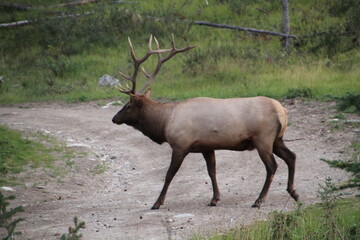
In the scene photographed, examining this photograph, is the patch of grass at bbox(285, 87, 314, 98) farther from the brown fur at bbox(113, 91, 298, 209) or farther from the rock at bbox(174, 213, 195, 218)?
the rock at bbox(174, 213, 195, 218)

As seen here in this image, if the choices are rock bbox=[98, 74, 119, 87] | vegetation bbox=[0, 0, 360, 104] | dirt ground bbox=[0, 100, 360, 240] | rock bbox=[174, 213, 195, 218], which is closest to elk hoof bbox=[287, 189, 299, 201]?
dirt ground bbox=[0, 100, 360, 240]

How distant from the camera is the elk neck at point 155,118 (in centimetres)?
995

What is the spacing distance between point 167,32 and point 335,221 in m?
17.0

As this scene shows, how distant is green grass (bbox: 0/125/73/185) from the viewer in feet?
39.1

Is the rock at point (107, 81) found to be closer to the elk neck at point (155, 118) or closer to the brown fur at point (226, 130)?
the elk neck at point (155, 118)

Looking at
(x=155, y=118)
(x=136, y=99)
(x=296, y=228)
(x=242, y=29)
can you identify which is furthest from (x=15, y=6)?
(x=296, y=228)

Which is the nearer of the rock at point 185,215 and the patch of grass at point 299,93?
the rock at point 185,215

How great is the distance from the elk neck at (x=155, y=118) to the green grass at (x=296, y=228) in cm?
280

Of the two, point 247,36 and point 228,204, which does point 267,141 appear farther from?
point 247,36

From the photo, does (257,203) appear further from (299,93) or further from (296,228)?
(299,93)

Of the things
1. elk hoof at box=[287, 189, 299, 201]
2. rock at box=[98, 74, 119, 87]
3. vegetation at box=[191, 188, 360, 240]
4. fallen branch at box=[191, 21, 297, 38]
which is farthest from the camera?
fallen branch at box=[191, 21, 297, 38]

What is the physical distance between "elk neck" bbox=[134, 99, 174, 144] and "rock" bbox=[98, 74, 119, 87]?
10079 millimetres

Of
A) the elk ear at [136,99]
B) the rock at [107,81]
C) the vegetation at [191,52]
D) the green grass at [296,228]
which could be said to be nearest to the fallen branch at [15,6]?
the vegetation at [191,52]

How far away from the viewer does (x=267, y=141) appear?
9055mm
